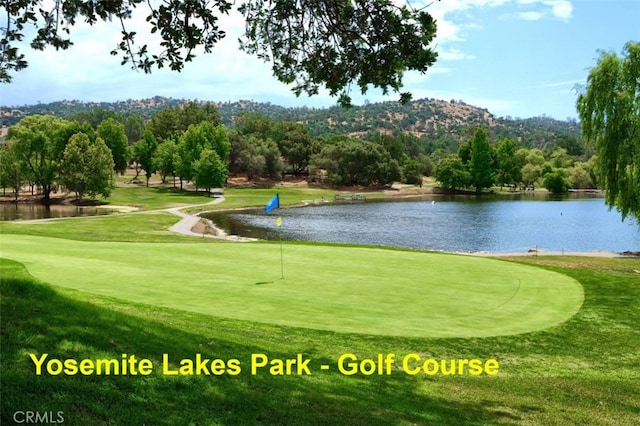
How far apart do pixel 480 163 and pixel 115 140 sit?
81617mm

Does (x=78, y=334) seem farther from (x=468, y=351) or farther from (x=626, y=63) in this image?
(x=626, y=63)

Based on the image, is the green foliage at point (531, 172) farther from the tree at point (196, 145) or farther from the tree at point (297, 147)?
the tree at point (196, 145)

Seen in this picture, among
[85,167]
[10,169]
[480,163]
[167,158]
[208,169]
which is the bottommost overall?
[10,169]

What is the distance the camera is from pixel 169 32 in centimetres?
823

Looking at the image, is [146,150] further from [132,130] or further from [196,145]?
[132,130]

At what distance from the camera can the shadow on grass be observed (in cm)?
567

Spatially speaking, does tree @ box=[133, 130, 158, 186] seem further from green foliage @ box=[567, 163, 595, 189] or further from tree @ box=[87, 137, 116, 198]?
green foliage @ box=[567, 163, 595, 189]

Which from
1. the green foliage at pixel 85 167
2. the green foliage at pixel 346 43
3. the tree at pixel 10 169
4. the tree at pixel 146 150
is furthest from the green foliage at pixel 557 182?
the green foliage at pixel 346 43

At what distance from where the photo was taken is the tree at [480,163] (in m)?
124

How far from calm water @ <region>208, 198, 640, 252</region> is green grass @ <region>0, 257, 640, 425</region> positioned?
102ft

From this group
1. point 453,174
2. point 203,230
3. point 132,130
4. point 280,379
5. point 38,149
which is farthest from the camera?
point 132,130

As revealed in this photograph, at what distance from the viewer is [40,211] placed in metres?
72.5

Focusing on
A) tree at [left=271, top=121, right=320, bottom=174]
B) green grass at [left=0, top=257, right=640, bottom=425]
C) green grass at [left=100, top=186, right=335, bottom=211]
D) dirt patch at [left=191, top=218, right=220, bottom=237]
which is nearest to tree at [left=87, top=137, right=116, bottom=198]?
green grass at [left=100, top=186, right=335, bottom=211]

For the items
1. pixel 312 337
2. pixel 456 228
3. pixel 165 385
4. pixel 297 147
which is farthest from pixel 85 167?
pixel 165 385
